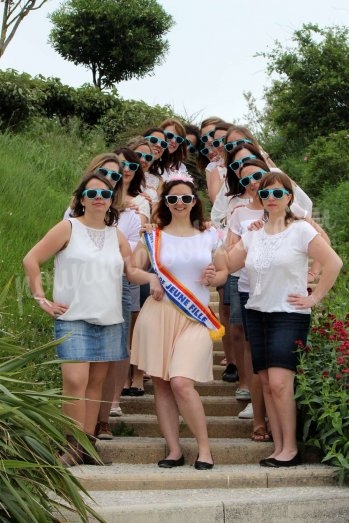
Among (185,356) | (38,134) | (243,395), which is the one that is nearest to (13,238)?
(243,395)

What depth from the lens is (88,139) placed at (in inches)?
648

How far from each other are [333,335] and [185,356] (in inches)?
38.3

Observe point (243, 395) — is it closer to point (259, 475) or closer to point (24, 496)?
point (259, 475)

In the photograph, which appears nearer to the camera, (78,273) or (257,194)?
(78,273)

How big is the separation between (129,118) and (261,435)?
37.5ft

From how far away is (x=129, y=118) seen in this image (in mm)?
17219

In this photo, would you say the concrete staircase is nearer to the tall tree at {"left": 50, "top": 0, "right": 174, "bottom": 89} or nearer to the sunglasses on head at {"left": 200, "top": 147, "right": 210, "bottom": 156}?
the sunglasses on head at {"left": 200, "top": 147, "right": 210, "bottom": 156}

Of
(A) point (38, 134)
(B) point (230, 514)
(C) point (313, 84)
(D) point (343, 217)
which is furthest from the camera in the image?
(C) point (313, 84)

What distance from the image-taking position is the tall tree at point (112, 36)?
24281 mm

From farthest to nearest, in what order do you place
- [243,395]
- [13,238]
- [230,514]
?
[13,238] < [243,395] < [230,514]

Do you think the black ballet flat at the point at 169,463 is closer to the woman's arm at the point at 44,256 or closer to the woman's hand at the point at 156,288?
the woman's hand at the point at 156,288

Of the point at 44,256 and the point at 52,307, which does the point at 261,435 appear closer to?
the point at 52,307

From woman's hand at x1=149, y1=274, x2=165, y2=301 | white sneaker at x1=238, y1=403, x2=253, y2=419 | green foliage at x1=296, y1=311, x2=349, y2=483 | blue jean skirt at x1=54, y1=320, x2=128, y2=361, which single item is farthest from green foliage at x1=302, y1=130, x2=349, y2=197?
blue jean skirt at x1=54, y1=320, x2=128, y2=361

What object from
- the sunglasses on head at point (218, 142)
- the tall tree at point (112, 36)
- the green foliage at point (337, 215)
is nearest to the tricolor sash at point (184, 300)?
the sunglasses on head at point (218, 142)
